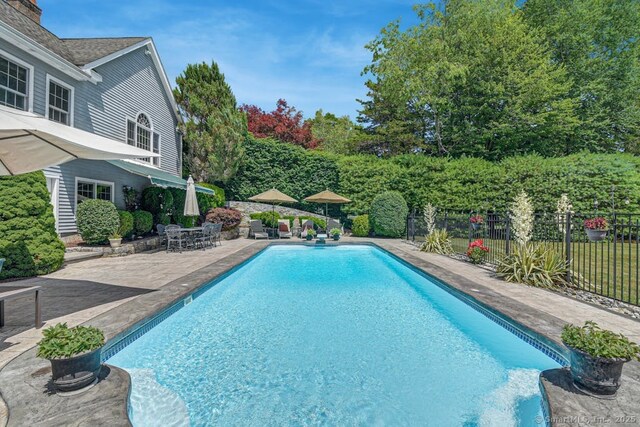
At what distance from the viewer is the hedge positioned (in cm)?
1554

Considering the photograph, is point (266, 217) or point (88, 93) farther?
point (266, 217)

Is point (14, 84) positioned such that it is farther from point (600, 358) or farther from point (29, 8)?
point (600, 358)

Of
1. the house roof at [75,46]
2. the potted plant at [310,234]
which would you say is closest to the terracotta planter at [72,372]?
the house roof at [75,46]

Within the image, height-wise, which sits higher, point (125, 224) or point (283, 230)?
point (125, 224)

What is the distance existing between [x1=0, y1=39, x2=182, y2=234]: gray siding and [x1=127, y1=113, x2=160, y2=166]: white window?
0.29 meters

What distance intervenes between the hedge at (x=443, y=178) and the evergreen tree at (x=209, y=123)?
1.69 metres

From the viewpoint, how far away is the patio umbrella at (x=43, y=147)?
408 cm

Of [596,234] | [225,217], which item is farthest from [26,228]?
[596,234]

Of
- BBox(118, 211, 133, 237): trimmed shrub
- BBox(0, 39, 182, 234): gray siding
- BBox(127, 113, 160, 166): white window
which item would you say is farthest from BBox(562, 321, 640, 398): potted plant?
BBox(127, 113, 160, 166): white window

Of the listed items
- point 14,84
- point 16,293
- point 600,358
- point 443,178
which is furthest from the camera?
point 443,178

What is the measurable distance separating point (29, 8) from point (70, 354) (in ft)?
54.7

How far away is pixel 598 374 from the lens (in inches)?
104

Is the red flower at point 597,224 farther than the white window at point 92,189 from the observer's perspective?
No

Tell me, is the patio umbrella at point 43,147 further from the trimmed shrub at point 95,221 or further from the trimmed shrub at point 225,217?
the trimmed shrub at point 225,217
